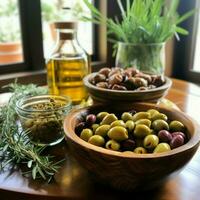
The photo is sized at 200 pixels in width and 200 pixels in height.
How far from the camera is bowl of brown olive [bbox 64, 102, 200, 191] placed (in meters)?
0.49

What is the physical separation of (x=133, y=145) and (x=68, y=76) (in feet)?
1.56

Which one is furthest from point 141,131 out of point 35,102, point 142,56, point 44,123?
point 142,56

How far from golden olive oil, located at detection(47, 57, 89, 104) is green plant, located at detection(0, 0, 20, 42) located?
29.3 inches

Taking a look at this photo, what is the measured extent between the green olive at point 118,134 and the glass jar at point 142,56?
0.53m

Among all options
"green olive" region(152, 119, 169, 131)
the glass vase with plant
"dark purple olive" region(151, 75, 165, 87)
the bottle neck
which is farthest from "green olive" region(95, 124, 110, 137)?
the glass vase with plant

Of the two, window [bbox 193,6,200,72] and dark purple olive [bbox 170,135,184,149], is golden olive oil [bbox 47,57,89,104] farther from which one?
window [bbox 193,6,200,72]

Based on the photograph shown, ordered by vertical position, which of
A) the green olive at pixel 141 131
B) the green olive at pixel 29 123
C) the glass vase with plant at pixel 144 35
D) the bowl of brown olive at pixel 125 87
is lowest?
the green olive at pixel 29 123

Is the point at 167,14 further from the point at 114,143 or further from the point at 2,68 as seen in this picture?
the point at 2,68

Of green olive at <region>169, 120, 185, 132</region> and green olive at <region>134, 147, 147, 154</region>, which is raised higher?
green olive at <region>169, 120, 185, 132</region>

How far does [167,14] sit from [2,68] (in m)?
0.93

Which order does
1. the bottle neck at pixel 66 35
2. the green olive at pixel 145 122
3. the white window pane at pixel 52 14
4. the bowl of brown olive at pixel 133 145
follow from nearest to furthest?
the bowl of brown olive at pixel 133 145 → the green olive at pixel 145 122 → the bottle neck at pixel 66 35 → the white window pane at pixel 52 14

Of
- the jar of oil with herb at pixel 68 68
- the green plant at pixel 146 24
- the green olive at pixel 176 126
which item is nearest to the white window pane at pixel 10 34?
the green plant at pixel 146 24

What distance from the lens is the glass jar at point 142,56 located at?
3.47 ft

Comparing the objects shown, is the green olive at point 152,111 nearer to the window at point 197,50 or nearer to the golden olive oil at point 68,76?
the golden olive oil at point 68,76
